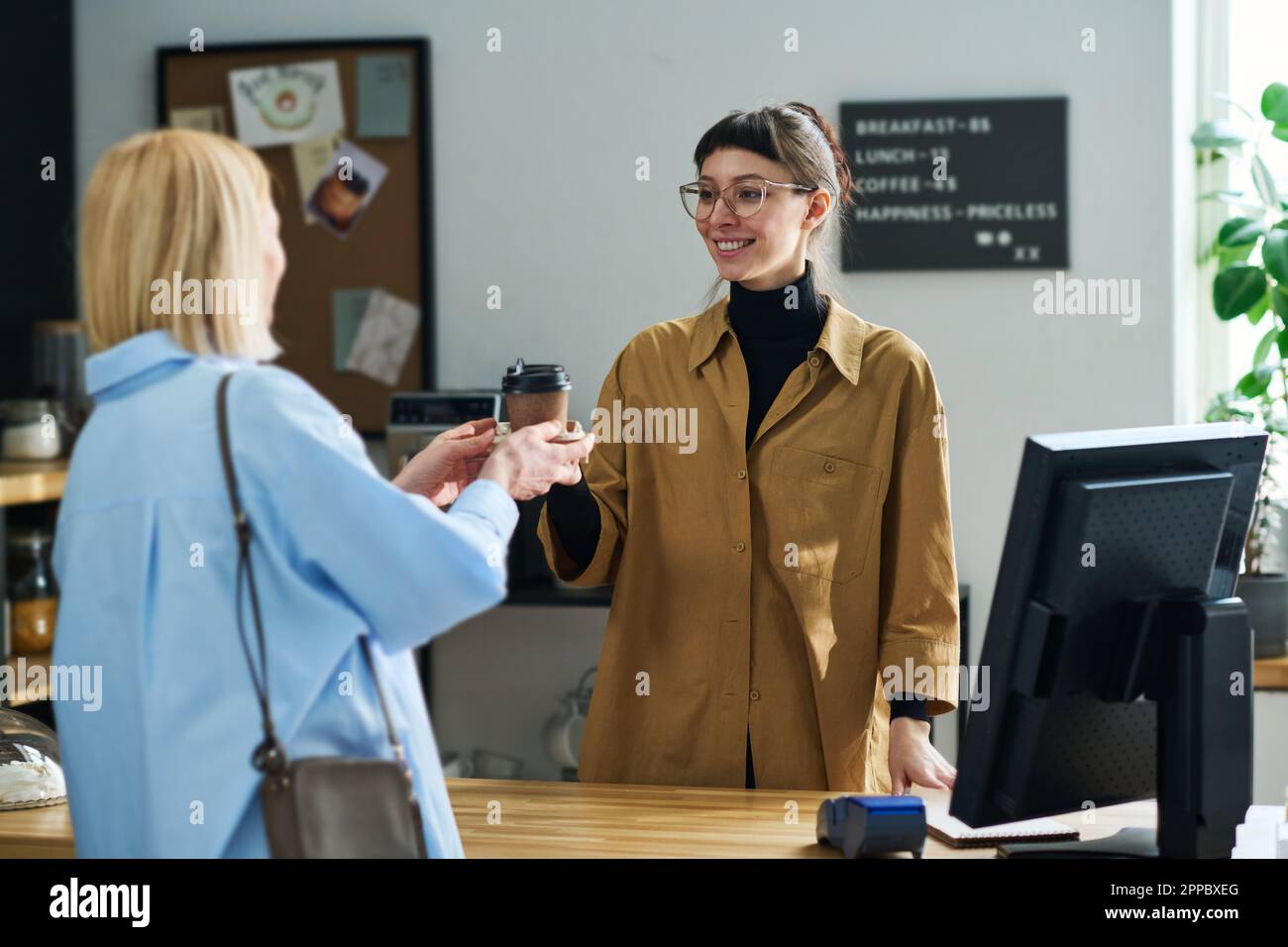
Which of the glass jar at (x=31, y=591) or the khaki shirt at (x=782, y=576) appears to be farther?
the glass jar at (x=31, y=591)

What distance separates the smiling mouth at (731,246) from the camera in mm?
1905

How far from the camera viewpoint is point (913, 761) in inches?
69.1

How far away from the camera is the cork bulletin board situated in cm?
360

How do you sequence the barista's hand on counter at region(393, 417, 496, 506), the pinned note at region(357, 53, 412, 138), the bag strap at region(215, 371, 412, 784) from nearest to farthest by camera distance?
the bag strap at region(215, 371, 412, 784) → the barista's hand on counter at region(393, 417, 496, 506) → the pinned note at region(357, 53, 412, 138)

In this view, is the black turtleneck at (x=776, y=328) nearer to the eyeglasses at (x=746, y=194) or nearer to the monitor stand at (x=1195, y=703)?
the eyeglasses at (x=746, y=194)

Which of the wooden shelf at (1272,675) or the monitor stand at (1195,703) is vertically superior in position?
the monitor stand at (1195,703)

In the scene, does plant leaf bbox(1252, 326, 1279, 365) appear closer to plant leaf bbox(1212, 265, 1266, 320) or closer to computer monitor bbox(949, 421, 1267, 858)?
plant leaf bbox(1212, 265, 1266, 320)

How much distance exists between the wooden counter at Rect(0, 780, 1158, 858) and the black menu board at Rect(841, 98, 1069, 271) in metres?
1.95

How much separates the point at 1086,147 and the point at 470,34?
1637 millimetres

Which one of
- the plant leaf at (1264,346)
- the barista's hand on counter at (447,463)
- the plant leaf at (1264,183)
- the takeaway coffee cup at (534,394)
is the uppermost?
the plant leaf at (1264,183)

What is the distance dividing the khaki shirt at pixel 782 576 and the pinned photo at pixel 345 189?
6.51 ft

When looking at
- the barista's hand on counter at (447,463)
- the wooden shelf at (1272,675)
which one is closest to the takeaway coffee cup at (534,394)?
the barista's hand on counter at (447,463)

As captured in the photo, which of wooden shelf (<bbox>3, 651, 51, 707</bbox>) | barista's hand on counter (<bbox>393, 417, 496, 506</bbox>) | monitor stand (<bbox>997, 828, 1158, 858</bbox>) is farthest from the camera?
wooden shelf (<bbox>3, 651, 51, 707</bbox>)

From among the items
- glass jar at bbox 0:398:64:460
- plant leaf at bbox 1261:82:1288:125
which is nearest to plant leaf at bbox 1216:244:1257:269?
plant leaf at bbox 1261:82:1288:125
